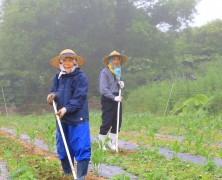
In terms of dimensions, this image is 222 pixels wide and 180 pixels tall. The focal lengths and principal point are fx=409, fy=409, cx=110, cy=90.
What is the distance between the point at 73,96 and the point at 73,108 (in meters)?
0.17

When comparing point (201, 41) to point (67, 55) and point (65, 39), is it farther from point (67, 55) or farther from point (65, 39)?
point (67, 55)

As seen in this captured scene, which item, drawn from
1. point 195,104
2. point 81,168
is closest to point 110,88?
point 81,168

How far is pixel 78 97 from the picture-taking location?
477cm

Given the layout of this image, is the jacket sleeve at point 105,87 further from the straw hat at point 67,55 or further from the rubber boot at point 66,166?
the rubber boot at point 66,166

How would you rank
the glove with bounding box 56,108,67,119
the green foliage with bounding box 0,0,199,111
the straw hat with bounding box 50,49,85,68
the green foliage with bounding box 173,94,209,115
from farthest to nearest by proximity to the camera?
1. the green foliage with bounding box 0,0,199,111
2. the green foliage with bounding box 173,94,209,115
3. the straw hat with bounding box 50,49,85,68
4. the glove with bounding box 56,108,67,119

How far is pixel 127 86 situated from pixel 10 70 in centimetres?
708

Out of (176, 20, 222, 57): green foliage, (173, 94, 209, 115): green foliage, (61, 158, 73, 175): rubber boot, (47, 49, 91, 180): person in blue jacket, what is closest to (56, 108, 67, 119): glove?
(47, 49, 91, 180): person in blue jacket

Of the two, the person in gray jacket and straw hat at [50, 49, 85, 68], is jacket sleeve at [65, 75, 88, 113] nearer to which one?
straw hat at [50, 49, 85, 68]

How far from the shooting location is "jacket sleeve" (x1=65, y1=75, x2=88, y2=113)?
471cm

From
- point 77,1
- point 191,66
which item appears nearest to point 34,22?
point 77,1

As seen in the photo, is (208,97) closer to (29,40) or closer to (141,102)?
(141,102)

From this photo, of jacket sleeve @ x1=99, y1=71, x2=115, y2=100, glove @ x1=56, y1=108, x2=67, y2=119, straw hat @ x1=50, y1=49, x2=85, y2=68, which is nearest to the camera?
glove @ x1=56, y1=108, x2=67, y2=119

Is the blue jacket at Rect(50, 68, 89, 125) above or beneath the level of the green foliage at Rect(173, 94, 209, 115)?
above

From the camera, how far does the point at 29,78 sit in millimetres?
24062
